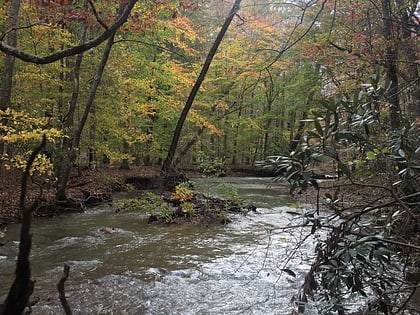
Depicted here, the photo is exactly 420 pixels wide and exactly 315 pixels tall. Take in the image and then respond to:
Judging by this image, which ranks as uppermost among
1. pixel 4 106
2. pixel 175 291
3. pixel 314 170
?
pixel 4 106

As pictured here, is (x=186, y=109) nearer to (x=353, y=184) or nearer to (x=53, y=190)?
(x=53, y=190)

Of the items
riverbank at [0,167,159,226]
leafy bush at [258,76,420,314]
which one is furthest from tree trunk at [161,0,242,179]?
leafy bush at [258,76,420,314]

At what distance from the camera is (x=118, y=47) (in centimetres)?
1365

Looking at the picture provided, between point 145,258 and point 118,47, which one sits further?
point 118,47

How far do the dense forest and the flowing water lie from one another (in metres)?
0.84

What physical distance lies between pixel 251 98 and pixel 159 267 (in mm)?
22444

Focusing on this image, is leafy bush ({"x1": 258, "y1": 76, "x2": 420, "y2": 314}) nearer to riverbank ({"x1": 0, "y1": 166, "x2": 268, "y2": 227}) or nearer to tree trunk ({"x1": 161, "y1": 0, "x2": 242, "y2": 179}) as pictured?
riverbank ({"x1": 0, "y1": 166, "x2": 268, "y2": 227})

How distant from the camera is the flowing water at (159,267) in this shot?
472 centimetres

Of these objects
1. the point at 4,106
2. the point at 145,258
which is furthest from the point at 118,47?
the point at 145,258

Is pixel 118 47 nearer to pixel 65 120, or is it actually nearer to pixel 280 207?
pixel 65 120

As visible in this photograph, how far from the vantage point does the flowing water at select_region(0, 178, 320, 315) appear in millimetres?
4723

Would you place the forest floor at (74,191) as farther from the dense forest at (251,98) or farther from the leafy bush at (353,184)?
the leafy bush at (353,184)

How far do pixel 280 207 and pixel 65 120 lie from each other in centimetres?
756

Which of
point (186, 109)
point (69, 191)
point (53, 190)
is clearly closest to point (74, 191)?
point (69, 191)
